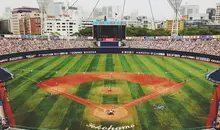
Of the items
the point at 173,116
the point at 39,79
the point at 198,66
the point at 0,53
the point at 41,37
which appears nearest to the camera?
the point at 173,116

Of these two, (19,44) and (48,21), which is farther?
→ (48,21)

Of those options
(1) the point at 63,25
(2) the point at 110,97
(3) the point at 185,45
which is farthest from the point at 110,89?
(1) the point at 63,25

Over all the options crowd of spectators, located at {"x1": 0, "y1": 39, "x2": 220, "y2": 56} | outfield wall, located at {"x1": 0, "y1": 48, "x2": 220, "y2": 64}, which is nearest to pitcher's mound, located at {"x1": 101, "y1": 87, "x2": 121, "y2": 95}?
outfield wall, located at {"x1": 0, "y1": 48, "x2": 220, "y2": 64}

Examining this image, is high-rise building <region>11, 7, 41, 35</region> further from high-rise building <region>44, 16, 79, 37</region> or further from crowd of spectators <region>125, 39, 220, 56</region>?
crowd of spectators <region>125, 39, 220, 56</region>

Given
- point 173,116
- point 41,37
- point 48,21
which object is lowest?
point 173,116

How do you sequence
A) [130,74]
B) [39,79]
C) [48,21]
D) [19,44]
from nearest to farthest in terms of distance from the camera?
1. [39,79]
2. [130,74]
3. [19,44]
4. [48,21]

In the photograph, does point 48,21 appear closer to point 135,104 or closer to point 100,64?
point 100,64

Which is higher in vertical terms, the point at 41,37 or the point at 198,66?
the point at 41,37

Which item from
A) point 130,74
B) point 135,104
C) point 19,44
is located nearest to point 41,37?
point 19,44
